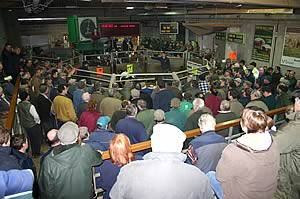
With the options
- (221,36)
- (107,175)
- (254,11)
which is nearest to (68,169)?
(107,175)

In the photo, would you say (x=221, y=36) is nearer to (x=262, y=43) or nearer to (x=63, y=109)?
(x=262, y=43)

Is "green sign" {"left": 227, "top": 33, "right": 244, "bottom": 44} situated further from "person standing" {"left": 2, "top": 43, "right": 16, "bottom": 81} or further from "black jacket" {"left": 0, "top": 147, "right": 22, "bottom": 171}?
"black jacket" {"left": 0, "top": 147, "right": 22, "bottom": 171}

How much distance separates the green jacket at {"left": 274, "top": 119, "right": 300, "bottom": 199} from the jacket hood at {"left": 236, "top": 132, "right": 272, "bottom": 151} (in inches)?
10.7

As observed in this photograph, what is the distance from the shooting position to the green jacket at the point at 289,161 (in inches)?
90.4

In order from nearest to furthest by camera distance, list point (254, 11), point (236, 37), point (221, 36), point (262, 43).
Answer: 1. point (254, 11)
2. point (262, 43)
3. point (236, 37)
4. point (221, 36)

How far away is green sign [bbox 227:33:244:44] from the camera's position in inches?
486

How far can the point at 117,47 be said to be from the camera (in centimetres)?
1669

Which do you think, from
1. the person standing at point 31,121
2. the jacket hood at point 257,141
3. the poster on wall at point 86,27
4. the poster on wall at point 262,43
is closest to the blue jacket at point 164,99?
the person standing at point 31,121

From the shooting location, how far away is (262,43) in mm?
11312

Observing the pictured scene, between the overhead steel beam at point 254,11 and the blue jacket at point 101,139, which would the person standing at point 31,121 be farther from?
the overhead steel beam at point 254,11

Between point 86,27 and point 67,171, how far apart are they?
8.54 meters

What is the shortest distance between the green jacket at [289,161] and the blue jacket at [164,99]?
3.46 m

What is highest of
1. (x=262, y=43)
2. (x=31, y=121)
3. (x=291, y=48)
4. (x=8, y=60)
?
(x=262, y=43)

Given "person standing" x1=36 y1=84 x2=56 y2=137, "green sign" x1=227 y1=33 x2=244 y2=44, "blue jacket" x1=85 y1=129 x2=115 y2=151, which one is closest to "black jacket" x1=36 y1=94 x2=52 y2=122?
"person standing" x1=36 y1=84 x2=56 y2=137
